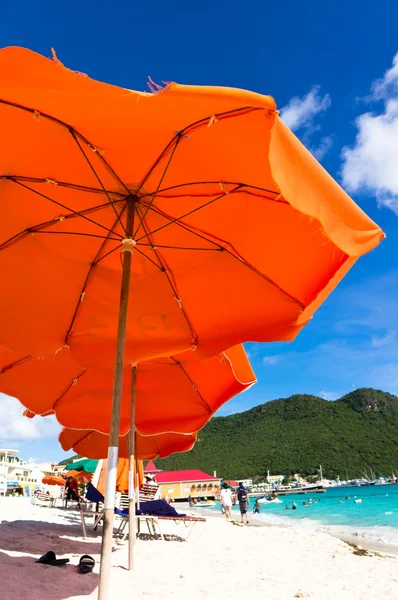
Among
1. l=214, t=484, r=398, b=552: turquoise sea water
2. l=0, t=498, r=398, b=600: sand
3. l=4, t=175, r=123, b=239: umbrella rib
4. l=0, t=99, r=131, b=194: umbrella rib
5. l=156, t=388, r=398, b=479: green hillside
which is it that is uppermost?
l=156, t=388, r=398, b=479: green hillside

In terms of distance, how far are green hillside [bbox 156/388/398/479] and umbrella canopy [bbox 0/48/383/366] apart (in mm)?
93953

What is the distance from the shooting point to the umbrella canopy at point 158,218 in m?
1.74

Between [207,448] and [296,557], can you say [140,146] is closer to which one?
[296,557]

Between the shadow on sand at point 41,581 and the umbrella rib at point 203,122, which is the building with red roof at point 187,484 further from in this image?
the umbrella rib at point 203,122

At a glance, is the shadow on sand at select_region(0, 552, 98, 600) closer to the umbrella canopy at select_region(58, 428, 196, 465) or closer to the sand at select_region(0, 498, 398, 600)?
the sand at select_region(0, 498, 398, 600)

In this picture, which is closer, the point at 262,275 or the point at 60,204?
the point at 60,204

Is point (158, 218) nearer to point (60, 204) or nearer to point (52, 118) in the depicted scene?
point (60, 204)

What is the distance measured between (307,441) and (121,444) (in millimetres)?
108530

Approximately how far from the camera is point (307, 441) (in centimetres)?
10550

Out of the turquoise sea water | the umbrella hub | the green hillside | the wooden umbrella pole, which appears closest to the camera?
the wooden umbrella pole

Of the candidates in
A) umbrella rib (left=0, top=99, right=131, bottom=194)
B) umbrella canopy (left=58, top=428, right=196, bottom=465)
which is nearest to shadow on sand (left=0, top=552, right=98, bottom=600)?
umbrella canopy (left=58, top=428, right=196, bottom=465)

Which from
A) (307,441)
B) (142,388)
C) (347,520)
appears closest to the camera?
(142,388)

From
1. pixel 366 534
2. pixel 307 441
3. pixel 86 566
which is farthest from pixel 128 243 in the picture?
pixel 307 441

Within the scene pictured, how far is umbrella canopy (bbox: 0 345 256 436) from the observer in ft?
14.2
